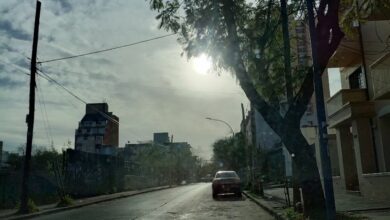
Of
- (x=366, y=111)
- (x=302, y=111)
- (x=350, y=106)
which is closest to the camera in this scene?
(x=302, y=111)

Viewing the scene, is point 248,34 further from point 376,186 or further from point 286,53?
point 376,186

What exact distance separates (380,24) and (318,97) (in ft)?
33.5

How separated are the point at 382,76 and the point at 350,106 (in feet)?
15.2

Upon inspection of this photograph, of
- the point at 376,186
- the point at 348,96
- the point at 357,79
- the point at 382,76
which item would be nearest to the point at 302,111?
the point at 382,76

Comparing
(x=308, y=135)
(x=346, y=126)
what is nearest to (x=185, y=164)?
(x=308, y=135)

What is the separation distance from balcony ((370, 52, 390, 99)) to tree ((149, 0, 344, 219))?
117 inches

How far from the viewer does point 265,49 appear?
1622cm

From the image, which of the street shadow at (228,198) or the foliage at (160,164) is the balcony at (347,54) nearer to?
the street shadow at (228,198)

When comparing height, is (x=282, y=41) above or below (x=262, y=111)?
above

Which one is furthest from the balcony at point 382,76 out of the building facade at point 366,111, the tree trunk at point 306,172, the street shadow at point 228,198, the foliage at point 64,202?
the foliage at point 64,202

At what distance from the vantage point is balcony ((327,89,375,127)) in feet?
68.3

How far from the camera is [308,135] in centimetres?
3603

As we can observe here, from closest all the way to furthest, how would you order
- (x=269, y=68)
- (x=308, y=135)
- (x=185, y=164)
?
1. (x=269, y=68)
2. (x=308, y=135)
3. (x=185, y=164)

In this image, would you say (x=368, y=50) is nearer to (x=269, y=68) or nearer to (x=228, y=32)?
(x=269, y=68)
